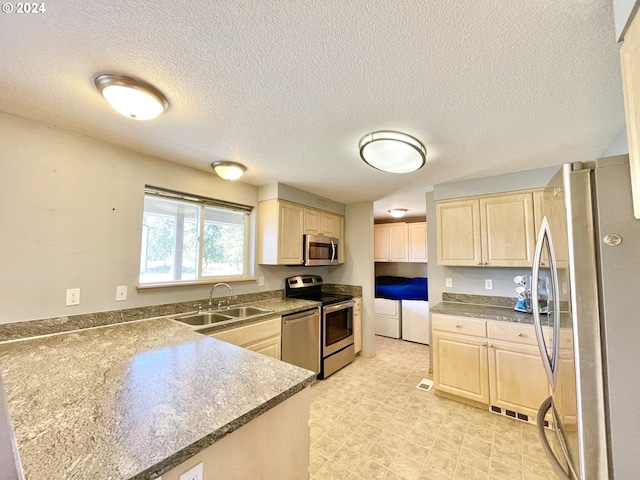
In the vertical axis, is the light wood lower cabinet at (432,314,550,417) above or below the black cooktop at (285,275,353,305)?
below

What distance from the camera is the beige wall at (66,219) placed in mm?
1645

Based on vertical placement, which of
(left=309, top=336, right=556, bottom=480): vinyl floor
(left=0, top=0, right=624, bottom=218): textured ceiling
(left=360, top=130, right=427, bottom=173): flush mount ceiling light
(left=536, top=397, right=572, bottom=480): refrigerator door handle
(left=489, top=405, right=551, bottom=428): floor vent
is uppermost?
(left=0, top=0, right=624, bottom=218): textured ceiling

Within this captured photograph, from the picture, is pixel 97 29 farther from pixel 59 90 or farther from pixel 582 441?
pixel 582 441

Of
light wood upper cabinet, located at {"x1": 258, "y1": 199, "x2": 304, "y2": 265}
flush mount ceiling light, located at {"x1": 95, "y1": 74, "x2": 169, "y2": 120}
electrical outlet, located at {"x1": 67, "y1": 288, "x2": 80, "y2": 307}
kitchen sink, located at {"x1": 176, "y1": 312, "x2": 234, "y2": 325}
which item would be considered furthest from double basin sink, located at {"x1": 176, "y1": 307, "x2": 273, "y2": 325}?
flush mount ceiling light, located at {"x1": 95, "y1": 74, "x2": 169, "y2": 120}

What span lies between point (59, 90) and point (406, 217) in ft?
17.9

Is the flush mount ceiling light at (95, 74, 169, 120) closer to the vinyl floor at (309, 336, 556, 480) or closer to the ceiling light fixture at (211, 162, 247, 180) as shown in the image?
the ceiling light fixture at (211, 162, 247, 180)

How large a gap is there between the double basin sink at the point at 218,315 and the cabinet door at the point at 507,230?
2.37 metres

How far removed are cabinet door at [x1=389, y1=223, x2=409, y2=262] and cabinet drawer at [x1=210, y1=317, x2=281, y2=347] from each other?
3.50 metres

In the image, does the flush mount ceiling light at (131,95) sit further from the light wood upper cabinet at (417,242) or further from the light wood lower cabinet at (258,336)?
the light wood upper cabinet at (417,242)

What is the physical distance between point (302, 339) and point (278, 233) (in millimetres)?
1209

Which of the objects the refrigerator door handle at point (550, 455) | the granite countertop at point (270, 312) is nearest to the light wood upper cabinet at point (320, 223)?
the granite countertop at point (270, 312)

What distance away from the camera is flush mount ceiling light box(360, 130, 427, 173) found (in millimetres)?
1825

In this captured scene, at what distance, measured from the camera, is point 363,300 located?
3.92 m

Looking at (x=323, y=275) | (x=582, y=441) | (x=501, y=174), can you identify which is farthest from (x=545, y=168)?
(x=323, y=275)
